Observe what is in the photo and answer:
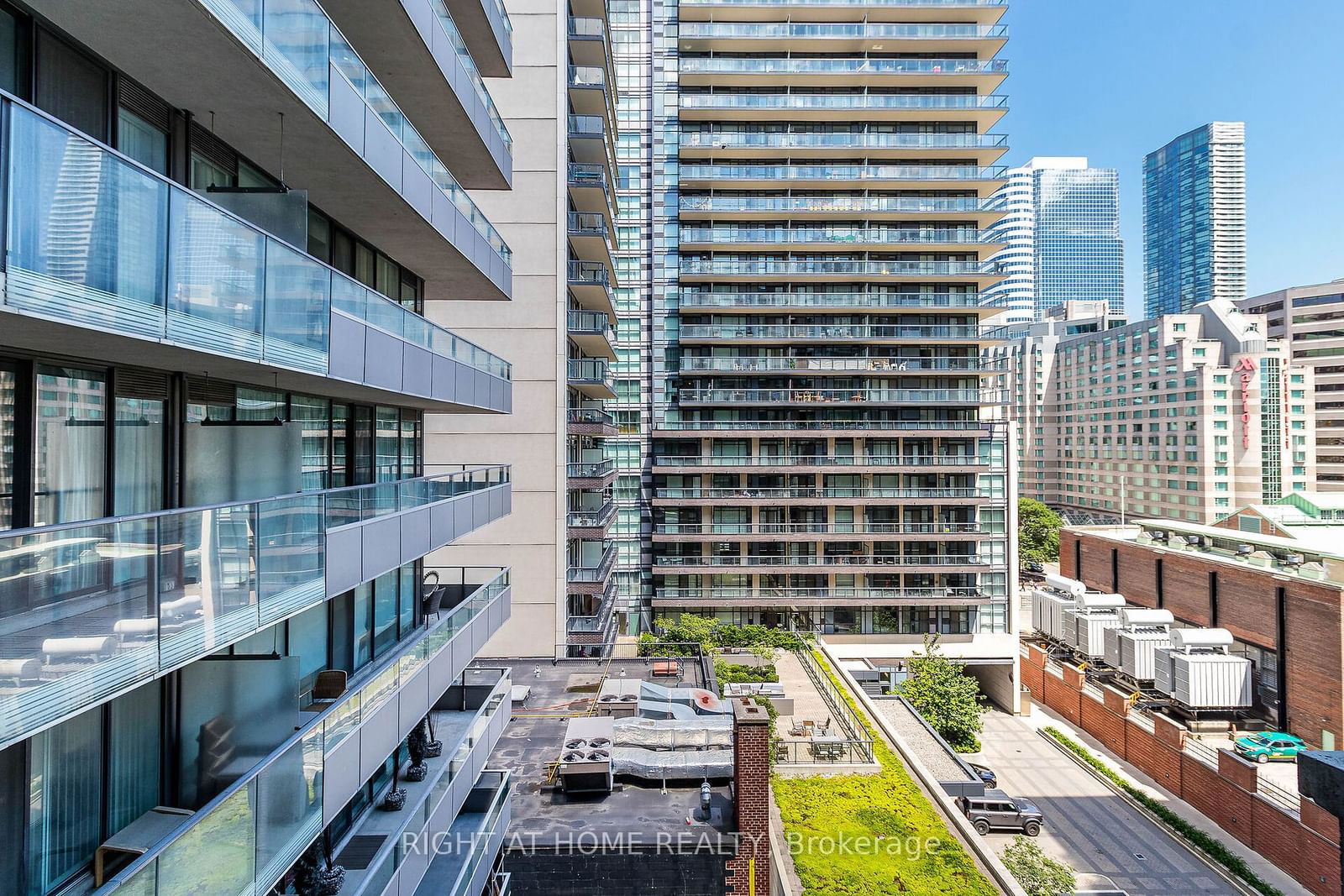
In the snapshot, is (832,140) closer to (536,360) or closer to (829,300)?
(829,300)

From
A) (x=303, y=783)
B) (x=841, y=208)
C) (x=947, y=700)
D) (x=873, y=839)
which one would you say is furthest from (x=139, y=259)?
(x=841, y=208)

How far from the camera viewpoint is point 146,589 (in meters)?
4.93

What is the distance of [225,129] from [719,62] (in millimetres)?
37725

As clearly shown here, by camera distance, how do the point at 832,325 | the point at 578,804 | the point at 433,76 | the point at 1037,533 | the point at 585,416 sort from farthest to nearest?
the point at 1037,533
the point at 832,325
the point at 585,416
the point at 578,804
the point at 433,76

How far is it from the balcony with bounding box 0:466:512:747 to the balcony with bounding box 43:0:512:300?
12.7 feet

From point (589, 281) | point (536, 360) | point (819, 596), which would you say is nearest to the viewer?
point (536, 360)

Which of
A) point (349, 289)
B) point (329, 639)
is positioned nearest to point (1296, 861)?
point (329, 639)

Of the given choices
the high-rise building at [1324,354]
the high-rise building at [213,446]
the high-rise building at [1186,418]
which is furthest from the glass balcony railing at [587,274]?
the high-rise building at [1324,354]

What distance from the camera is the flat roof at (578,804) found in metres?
13.7

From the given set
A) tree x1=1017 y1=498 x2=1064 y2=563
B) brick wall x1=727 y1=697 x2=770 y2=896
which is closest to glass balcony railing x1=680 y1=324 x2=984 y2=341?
brick wall x1=727 y1=697 x2=770 y2=896

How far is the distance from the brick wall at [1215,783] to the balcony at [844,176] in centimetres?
2736

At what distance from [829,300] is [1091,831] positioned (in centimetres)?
2745

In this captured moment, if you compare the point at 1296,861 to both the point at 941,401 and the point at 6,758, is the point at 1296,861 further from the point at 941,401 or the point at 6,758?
the point at 6,758

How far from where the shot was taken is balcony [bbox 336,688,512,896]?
9836mm
